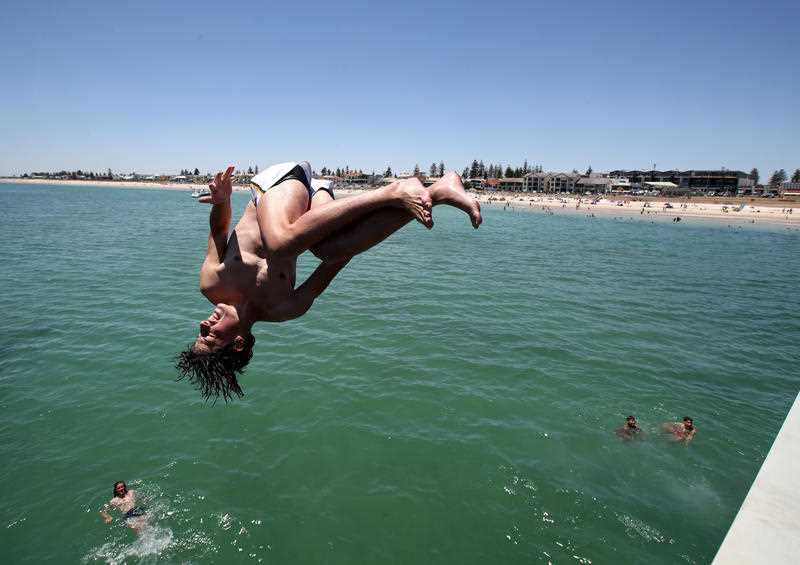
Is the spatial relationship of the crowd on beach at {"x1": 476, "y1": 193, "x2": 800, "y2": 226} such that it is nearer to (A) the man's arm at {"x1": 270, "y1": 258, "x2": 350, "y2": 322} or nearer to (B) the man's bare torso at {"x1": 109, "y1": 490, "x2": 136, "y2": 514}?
(B) the man's bare torso at {"x1": 109, "y1": 490, "x2": 136, "y2": 514}

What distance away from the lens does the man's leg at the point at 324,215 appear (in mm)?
3038

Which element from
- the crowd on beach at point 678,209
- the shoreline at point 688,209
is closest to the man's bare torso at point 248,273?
the shoreline at point 688,209

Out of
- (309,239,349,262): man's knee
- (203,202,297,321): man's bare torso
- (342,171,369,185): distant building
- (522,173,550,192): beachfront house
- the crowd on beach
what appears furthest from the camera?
(522,173,550,192): beachfront house

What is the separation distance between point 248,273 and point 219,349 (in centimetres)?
68

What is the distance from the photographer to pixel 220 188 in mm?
3619

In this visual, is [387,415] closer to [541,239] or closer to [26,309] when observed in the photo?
[26,309]

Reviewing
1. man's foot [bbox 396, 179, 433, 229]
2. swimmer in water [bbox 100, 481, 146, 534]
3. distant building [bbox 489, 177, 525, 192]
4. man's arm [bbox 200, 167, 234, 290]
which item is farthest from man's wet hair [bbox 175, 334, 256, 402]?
distant building [bbox 489, 177, 525, 192]

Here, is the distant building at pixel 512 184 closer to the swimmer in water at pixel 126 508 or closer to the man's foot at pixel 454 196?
the swimmer in water at pixel 126 508

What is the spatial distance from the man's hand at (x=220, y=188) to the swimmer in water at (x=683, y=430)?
466 inches

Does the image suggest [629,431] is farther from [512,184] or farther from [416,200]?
[512,184]

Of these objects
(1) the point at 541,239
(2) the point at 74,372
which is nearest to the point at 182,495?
(2) the point at 74,372

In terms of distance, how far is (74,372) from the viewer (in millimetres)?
12867

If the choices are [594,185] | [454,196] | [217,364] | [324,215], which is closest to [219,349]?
[217,364]

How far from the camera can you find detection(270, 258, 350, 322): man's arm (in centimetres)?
383
